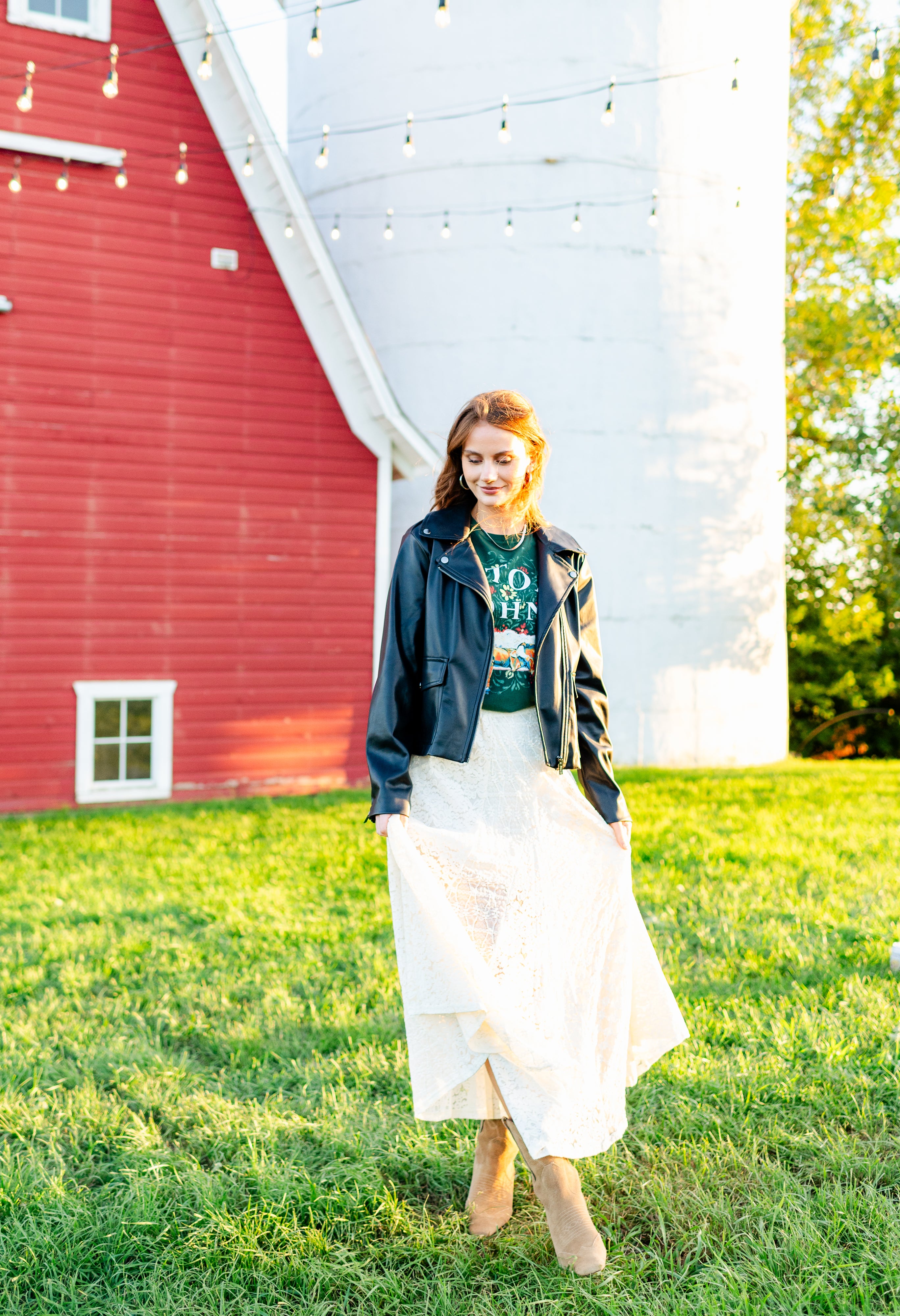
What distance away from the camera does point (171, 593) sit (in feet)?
29.6

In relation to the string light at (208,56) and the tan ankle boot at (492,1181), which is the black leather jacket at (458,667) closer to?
the tan ankle boot at (492,1181)

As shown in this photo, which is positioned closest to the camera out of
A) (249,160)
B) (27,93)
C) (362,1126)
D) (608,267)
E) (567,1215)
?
(567,1215)

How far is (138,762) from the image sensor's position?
9023mm

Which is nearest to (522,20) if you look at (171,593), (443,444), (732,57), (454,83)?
(454,83)

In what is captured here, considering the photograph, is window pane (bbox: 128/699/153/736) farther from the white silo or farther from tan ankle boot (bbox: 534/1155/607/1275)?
tan ankle boot (bbox: 534/1155/607/1275)

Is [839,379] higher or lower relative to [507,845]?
higher

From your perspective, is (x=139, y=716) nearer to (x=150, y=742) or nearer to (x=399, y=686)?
(x=150, y=742)

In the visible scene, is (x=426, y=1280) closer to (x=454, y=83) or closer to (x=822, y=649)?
(x=454, y=83)

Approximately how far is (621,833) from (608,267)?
9.64 meters

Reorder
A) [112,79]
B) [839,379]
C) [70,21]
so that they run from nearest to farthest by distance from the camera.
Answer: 1. [112,79]
2. [70,21]
3. [839,379]

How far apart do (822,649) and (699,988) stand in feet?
42.9

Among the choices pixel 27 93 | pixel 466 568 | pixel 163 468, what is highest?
pixel 27 93

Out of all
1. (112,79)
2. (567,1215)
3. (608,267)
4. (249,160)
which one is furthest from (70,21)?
(567,1215)

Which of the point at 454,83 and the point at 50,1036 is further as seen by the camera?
the point at 454,83
